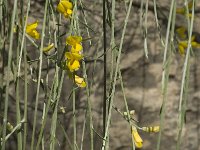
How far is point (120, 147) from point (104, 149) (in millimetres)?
940

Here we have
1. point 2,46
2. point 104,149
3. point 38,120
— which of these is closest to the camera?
point 104,149

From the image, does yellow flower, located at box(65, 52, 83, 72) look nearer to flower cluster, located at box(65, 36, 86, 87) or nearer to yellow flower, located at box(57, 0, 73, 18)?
flower cluster, located at box(65, 36, 86, 87)

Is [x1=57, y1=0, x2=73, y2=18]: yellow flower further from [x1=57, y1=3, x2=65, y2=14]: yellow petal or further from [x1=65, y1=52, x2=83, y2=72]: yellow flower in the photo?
[x1=65, y1=52, x2=83, y2=72]: yellow flower

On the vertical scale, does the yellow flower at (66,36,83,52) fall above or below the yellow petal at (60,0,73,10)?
below

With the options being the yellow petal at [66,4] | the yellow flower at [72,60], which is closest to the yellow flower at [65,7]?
the yellow petal at [66,4]

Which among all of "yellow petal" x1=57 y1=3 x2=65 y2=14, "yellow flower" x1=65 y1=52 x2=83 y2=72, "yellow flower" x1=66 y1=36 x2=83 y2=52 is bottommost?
"yellow flower" x1=65 y1=52 x2=83 y2=72

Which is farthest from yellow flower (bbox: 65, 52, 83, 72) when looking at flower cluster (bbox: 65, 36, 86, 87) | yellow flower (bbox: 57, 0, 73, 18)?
yellow flower (bbox: 57, 0, 73, 18)

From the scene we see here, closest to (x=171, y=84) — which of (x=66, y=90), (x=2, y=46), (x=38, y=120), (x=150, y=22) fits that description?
(x=150, y=22)

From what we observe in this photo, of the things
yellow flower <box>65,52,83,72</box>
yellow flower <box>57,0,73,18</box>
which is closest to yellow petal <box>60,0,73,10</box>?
yellow flower <box>57,0,73,18</box>

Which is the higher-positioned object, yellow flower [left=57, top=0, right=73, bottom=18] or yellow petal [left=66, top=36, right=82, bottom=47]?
yellow flower [left=57, top=0, right=73, bottom=18]

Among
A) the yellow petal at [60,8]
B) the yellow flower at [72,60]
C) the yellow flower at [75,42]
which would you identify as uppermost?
the yellow petal at [60,8]

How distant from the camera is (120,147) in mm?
1687

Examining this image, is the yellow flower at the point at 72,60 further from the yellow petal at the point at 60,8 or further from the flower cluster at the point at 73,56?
the yellow petal at the point at 60,8

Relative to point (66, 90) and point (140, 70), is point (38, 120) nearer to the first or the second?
point (66, 90)
